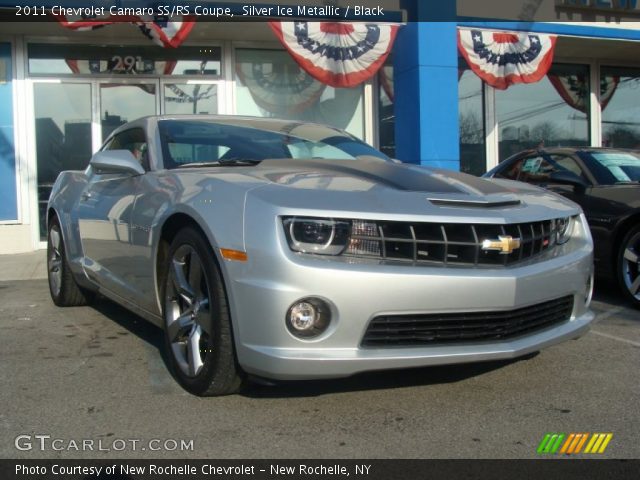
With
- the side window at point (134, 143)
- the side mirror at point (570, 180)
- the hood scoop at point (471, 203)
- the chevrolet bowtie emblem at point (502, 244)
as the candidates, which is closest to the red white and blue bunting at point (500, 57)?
the side mirror at point (570, 180)

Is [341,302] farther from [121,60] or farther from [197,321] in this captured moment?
[121,60]

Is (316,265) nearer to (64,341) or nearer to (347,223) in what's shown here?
(347,223)

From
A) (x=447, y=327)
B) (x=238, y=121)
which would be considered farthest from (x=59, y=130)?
(x=447, y=327)

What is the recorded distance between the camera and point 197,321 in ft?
10.4

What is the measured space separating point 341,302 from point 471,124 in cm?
1044

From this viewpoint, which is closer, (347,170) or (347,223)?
(347,223)

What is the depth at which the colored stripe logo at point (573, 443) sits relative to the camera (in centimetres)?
266

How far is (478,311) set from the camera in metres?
2.86

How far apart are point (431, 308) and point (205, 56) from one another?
9.09 meters

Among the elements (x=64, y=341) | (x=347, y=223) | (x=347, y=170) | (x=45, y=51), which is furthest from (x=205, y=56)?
(x=347, y=223)

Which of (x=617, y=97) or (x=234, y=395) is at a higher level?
(x=617, y=97)

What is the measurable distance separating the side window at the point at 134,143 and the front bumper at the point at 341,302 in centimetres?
162
